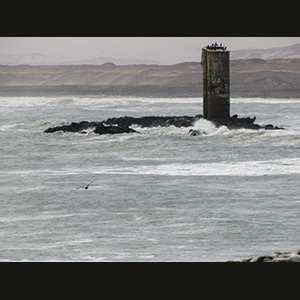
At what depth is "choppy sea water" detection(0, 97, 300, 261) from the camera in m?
11.3

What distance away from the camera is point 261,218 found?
13391 mm

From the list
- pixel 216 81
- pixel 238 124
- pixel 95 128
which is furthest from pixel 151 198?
pixel 95 128

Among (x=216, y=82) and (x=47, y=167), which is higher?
(x=216, y=82)

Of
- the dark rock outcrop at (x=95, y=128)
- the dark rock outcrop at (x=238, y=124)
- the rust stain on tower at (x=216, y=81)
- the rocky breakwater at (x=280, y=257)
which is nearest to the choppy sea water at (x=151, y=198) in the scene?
the rocky breakwater at (x=280, y=257)

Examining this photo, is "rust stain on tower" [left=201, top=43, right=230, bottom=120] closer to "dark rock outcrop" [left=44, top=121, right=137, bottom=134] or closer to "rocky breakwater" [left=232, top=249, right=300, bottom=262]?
"dark rock outcrop" [left=44, top=121, right=137, bottom=134]

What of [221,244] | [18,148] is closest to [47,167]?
[18,148]

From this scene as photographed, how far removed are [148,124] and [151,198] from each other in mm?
18698

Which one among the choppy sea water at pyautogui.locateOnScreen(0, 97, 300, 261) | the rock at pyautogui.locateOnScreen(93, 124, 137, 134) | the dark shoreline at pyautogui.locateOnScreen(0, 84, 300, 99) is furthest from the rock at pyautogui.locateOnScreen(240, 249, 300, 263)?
the dark shoreline at pyautogui.locateOnScreen(0, 84, 300, 99)

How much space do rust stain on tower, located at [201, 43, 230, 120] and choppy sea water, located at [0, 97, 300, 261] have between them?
3.42m

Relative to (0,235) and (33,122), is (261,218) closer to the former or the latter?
(0,235)

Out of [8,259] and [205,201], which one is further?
[205,201]

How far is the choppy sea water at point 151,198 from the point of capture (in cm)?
1128

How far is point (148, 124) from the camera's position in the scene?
113 feet

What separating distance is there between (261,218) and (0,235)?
14.9 feet
